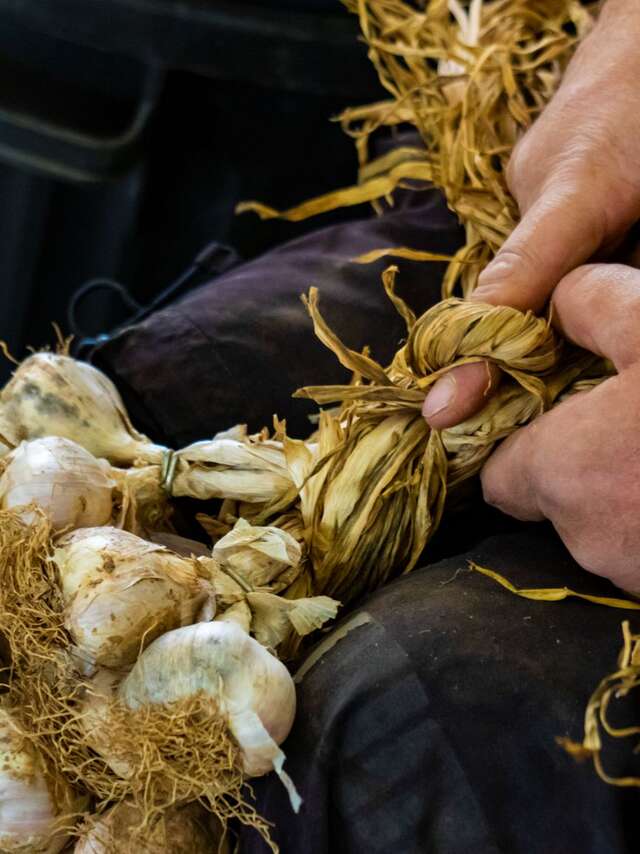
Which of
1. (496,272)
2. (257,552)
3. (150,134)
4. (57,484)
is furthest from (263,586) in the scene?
(150,134)

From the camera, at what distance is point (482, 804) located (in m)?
0.49

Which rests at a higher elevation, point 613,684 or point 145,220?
point 613,684

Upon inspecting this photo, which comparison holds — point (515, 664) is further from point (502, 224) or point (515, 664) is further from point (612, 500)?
point (502, 224)

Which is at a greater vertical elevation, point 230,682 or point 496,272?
point 496,272

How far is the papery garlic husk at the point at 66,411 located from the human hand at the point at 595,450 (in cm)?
24

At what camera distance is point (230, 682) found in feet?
1.65

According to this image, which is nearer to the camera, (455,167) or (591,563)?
(591,563)

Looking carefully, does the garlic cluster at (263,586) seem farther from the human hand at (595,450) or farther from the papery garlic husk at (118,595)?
the human hand at (595,450)

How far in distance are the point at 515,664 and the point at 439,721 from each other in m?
0.05

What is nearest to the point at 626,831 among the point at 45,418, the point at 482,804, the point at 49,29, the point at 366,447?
the point at 482,804

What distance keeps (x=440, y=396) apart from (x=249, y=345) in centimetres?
23

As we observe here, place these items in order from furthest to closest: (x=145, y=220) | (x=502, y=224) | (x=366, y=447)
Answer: (x=145, y=220) → (x=502, y=224) → (x=366, y=447)

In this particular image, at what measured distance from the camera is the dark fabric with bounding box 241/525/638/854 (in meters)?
0.49

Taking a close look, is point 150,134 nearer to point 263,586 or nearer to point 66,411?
point 66,411
